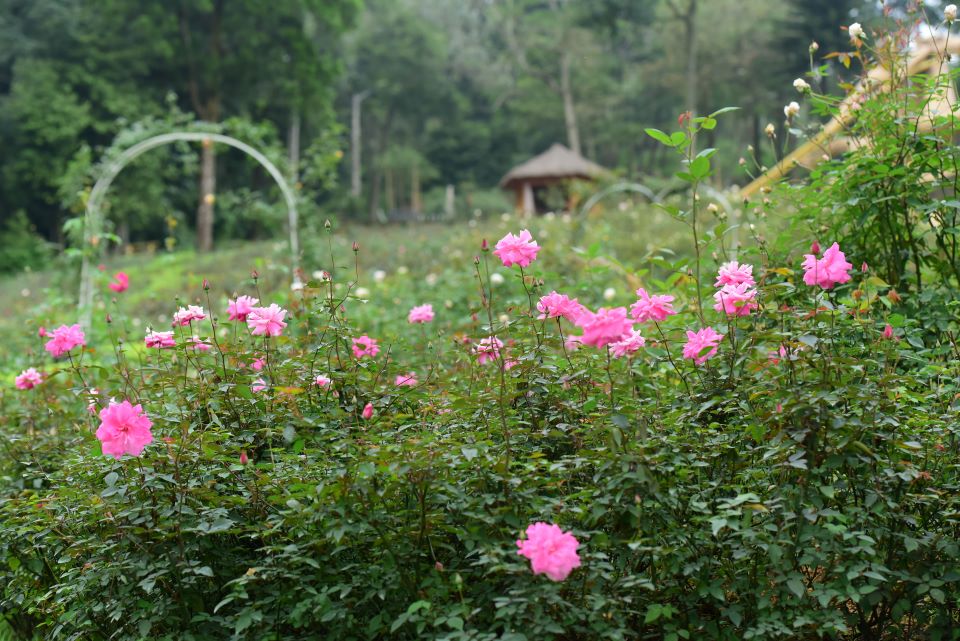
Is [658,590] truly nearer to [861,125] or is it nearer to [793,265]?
[793,265]

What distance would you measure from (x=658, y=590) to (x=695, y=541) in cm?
12

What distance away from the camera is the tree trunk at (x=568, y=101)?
2977 cm

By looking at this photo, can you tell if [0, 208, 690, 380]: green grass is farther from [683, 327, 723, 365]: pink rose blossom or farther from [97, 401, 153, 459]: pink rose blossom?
[683, 327, 723, 365]: pink rose blossom

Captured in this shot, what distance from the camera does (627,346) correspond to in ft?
5.68

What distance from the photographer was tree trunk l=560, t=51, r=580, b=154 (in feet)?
97.7

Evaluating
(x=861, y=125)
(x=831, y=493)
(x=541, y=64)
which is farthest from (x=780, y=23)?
(x=831, y=493)

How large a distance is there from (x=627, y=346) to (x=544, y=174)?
72.5ft

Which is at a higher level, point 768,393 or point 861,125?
point 861,125

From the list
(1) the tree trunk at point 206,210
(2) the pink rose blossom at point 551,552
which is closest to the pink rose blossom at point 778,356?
(2) the pink rose blossom at point 551,552

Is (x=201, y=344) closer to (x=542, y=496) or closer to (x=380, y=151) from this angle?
(x=542, y=496)

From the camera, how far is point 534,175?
2356 cm

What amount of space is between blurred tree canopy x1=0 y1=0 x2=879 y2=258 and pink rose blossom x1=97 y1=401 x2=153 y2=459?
8.38 metres

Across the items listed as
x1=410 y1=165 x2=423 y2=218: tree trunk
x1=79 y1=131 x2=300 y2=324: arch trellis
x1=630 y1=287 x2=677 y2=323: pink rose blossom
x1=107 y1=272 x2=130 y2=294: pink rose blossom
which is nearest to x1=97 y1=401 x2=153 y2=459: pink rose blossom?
x1=630 y1=287 x2=677 y2=323: pink rose blossom

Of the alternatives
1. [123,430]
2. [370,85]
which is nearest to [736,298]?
[123,430]
